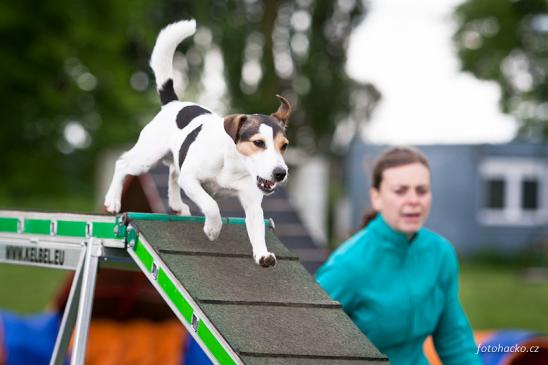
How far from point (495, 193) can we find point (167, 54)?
1043 inches

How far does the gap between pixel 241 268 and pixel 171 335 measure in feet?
19.8

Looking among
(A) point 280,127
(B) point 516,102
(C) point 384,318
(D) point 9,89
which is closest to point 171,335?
(C) point 384,318

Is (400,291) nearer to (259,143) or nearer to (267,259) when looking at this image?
(267,259)

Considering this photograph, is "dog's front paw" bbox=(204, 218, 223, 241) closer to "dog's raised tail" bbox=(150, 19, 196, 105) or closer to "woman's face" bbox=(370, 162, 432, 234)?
"dog's raised tail" bbox=(150, 19, 196, 105)

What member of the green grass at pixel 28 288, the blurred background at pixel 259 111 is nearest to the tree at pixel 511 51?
the blurred background at pixel 259 111

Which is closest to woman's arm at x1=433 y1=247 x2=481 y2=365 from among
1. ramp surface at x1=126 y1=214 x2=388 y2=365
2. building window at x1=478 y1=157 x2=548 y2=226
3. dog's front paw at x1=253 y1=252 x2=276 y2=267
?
ramp surface at x1=126 y1=214 x2=388 y2=365

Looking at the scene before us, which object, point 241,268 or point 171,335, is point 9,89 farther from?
point 241,268

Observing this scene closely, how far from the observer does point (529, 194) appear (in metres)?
30.2

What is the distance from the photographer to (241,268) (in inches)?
148

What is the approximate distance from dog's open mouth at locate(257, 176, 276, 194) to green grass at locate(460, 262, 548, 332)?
1068 cm

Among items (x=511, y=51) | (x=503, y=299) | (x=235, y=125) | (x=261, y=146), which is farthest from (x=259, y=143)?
(x=511, y=51)

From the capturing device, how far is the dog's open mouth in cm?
336

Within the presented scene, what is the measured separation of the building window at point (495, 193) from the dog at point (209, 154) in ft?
86.1

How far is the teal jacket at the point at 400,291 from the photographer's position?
13.5 feet
